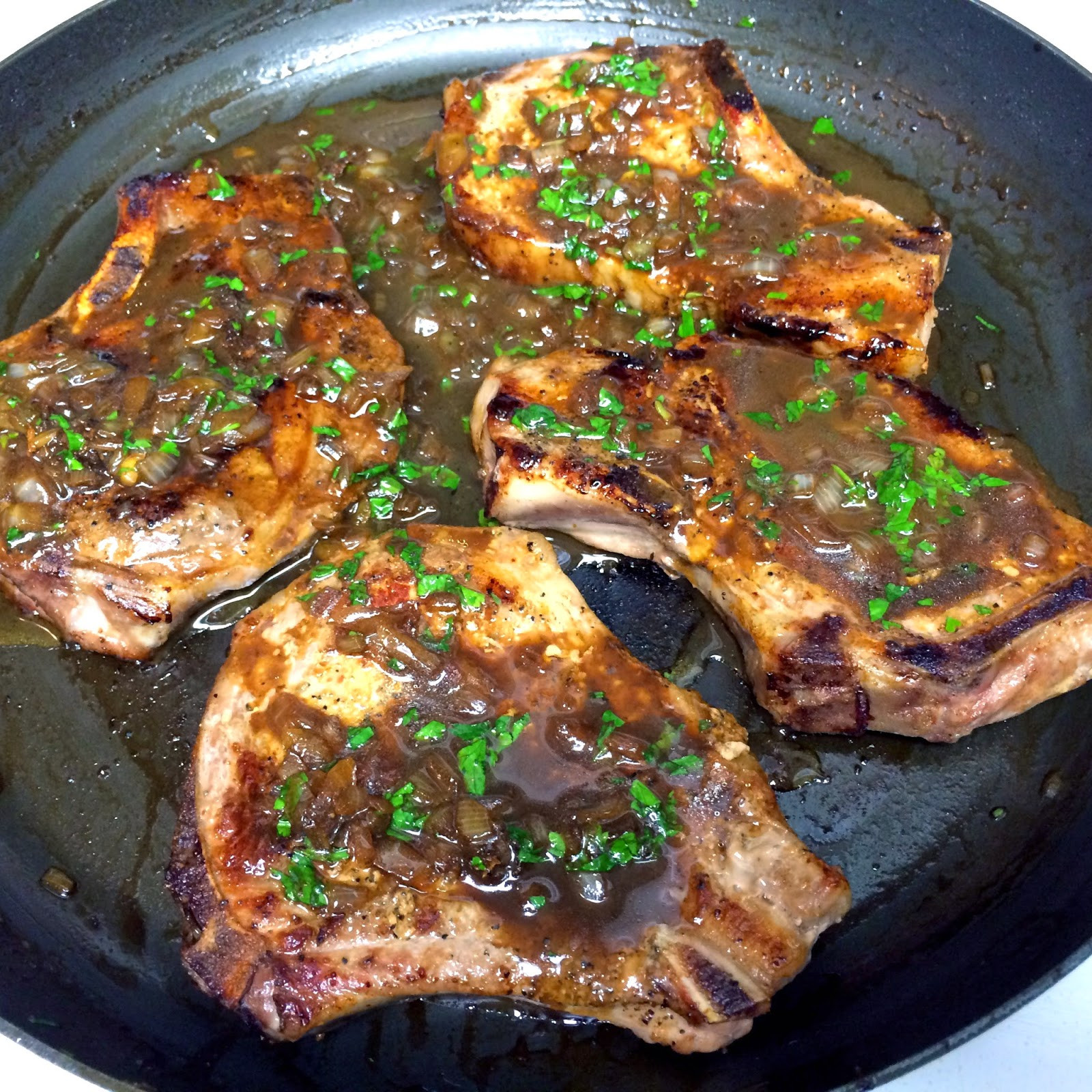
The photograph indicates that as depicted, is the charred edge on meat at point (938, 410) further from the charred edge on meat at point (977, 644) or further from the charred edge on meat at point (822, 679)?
the charred edge on meat at point (822, 679)

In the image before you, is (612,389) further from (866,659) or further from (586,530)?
(866,659)

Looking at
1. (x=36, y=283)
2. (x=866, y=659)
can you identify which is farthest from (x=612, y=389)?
(x=36, y=283)

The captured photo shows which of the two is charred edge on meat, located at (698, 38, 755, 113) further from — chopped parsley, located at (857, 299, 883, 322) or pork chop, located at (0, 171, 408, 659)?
pork chop, located at (0, 171, 408, 659)

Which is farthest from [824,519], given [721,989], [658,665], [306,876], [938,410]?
[306,876]

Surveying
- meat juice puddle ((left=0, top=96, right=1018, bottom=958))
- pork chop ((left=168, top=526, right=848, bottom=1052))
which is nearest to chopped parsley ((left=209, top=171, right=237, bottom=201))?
meat juice puddle ((left=0, top=96, right=1018, bottom=958))

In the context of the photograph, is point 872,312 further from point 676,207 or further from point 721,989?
point 721,989

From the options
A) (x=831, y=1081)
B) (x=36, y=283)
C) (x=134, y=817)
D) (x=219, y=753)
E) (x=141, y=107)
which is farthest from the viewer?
(x=141, y=107)
